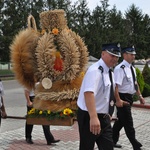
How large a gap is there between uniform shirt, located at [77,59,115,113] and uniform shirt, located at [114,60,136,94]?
1.51 metres

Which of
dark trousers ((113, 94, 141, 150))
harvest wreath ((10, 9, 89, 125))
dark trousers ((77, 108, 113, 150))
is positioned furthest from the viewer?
dark trousers ((113, 94, 141, 150))

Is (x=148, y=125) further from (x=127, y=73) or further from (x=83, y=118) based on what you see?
(x=83, y=118)

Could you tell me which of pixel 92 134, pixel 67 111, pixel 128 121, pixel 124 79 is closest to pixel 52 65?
pixel 67 111

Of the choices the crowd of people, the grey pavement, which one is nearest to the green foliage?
the grey pavement

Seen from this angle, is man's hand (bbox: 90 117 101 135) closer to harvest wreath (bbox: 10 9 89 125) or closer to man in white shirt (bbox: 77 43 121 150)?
man in white shirt (bbox: 77 43 121 150)

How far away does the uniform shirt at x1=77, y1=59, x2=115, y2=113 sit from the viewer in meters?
3.08

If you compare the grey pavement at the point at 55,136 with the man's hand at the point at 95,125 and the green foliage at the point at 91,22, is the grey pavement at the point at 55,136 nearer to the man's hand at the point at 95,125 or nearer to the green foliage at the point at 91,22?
the man's hand at the point at 95,125

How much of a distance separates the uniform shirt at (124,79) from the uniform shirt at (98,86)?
1.51m

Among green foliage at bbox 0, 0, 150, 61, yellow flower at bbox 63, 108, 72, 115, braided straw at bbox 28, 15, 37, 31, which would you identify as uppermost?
green foliage at bbox 0, 0, 150, 61

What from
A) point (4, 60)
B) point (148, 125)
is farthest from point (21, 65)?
point (4, 60)

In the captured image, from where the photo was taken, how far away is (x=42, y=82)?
463 cm

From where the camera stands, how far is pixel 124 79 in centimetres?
479

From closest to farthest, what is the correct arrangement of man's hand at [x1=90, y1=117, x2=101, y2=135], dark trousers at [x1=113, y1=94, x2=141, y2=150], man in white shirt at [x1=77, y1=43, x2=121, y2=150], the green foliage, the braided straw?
man's hand at [x1=90, y1=117, x2=101, y2=135], man in white shirt at [x1=77, y1=43, x2=121, y2=150], dark trousers at [x1=113, y1=94, x2=141, y2=150], the braided straw, the green foliage

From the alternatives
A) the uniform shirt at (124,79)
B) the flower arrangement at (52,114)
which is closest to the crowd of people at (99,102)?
the flower arrangement at (52,114)
